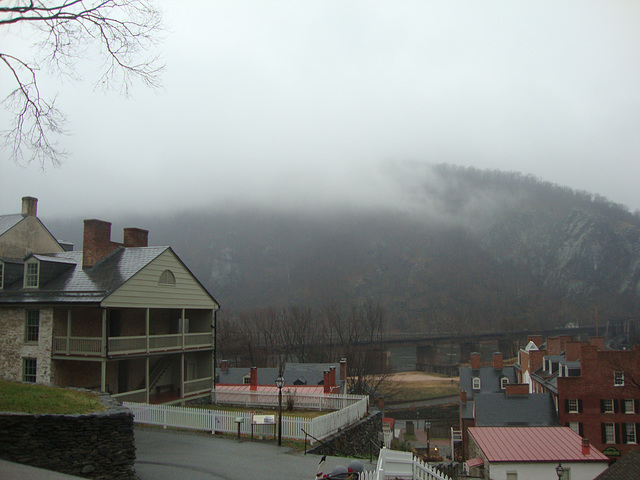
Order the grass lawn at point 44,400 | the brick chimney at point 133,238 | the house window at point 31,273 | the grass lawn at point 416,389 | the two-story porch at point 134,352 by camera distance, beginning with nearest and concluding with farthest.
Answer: the grass lawn at point 44,400
the two-story porch at point 134,352
the house window at point 31,273
the brick chimney at point 133,238
the grass lawn at point 416,389

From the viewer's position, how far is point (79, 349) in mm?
23656

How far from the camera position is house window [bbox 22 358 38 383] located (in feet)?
80.4

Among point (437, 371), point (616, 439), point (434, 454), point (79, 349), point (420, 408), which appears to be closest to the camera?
point (79, 349)

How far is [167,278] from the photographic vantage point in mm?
27484

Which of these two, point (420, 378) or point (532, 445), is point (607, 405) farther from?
point (420, 378)

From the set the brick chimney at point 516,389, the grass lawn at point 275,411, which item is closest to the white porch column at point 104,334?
the grass lawn at point 275,411

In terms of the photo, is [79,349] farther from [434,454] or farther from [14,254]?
[434,454]

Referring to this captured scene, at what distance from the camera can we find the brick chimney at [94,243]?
26.6 meters

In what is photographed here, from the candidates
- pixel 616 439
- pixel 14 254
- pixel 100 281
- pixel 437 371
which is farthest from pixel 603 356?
pixel 437 371

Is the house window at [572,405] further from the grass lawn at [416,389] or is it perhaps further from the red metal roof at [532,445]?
the grass lawn at [416,389]

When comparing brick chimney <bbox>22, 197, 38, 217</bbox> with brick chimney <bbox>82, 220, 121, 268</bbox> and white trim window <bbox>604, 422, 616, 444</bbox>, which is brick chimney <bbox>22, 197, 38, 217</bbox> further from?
white trim window <bbox>604, 422, 616, 444</bbox>

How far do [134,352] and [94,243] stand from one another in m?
6.34

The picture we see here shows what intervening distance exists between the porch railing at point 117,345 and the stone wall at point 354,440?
1061 centimetres

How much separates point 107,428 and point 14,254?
835 inches
